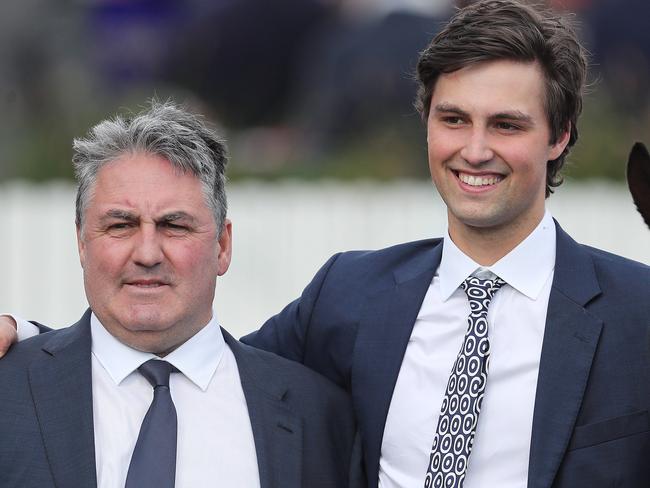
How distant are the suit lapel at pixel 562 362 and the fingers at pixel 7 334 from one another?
1.35 meters

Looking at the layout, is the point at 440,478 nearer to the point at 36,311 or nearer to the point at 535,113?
the point at 535,113

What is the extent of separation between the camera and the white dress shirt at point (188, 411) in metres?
3.09

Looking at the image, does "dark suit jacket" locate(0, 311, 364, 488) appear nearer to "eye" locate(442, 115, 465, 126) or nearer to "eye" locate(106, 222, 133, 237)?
"eye" locate(106, 222, 133, 237)

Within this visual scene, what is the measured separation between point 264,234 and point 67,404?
16.8 ft

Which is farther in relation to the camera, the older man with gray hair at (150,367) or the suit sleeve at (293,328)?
the suit sleeve at (293,328)

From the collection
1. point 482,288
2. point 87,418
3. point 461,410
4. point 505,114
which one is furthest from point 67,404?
point 505,114

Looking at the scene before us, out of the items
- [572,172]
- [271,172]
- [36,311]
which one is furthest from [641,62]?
[36,311]

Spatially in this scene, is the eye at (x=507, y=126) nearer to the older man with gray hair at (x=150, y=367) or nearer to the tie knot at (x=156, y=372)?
the older man with gray hair at (x=150, y=367)

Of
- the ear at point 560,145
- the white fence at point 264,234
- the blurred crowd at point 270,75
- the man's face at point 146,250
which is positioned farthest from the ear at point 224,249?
the blurred crowd at point 270,75

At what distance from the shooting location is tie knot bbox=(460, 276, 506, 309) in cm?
337

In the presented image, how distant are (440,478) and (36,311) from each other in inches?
217

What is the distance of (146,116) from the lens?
3334 mm

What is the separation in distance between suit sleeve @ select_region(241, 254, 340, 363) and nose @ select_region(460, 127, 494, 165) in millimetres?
653

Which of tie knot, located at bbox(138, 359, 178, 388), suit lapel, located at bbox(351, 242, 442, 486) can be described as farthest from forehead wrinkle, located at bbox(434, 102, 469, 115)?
tie knot, located at bbox(138, 359, 178, 388)
